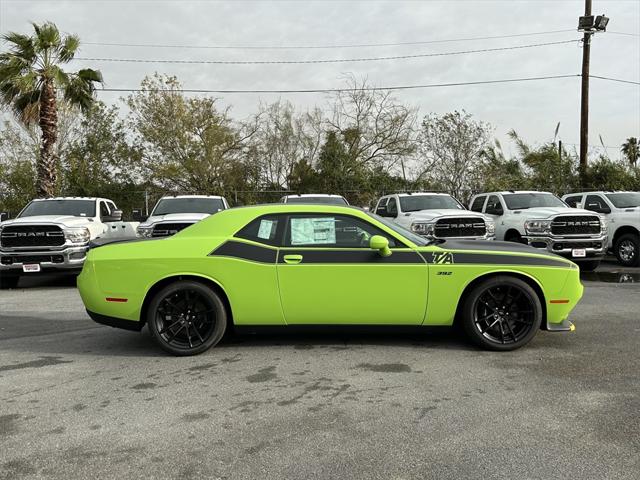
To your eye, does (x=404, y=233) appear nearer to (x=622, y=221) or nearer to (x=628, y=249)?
(x=622, y=221)

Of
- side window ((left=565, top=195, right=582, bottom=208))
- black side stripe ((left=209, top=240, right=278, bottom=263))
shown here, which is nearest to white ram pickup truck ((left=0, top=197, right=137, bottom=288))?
black side stripe ((left=209, top=240, right=278, bottom=263))

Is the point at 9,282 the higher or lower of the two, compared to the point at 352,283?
lower

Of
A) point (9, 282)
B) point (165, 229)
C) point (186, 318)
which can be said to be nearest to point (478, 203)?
point (165, 229)

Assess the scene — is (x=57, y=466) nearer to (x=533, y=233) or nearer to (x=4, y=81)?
(x=533, y=233)

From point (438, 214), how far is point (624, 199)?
17.5 feet

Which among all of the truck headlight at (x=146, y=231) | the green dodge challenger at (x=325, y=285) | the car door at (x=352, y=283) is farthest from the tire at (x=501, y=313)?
the truck headlight at (x=146, y=231)

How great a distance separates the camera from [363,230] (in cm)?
548

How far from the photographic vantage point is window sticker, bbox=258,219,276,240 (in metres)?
5.51

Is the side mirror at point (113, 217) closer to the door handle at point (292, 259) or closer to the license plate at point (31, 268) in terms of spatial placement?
the license plate at point (31, 268)

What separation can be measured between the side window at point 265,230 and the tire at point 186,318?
2.17ft

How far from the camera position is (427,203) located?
13430 millimetres

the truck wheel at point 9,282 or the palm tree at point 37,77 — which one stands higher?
the palm tree at point 37,77

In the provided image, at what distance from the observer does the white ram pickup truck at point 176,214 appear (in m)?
11.1

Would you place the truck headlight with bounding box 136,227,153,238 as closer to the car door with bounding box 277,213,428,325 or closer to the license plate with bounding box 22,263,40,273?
the license plate with bounding box 22,263,40,273
